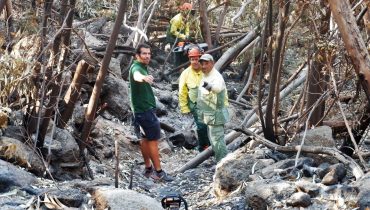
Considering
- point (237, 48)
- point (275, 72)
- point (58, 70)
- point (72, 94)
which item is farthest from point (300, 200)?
point (237, 48)

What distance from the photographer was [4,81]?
6.54 metres

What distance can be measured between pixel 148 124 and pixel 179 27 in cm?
585

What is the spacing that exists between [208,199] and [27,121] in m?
2.31

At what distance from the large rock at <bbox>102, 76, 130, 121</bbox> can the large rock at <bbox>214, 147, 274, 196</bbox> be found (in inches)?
162

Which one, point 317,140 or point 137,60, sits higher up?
point 137,60

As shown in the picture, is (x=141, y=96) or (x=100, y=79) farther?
(x=141, y=96)

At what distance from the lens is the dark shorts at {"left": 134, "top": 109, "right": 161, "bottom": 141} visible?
25.7 ft

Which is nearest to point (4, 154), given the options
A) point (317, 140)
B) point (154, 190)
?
point (154, 190)

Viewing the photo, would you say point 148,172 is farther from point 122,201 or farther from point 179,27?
point 179,27

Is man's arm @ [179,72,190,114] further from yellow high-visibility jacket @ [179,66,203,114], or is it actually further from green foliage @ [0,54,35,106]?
green foliage @ [0,54,35,106]

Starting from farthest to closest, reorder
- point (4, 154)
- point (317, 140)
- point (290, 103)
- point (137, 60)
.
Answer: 1. point (290, 103)
2. point (137, 60)
3. point (317, 140)
4. point (4, 154)

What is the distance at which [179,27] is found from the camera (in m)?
13.4

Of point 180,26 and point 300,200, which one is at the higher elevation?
point 180,26

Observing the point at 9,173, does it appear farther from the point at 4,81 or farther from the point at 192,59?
the point at 192,59
